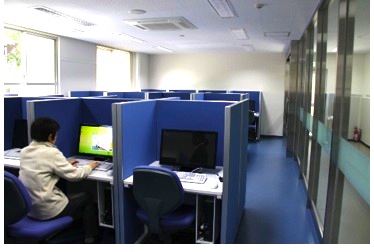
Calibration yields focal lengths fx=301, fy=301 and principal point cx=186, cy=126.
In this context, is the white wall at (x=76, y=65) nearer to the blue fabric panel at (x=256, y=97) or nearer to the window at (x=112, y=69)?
the window at (x=112, y=69)

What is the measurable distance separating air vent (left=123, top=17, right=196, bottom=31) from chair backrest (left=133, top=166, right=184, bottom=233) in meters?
3.00

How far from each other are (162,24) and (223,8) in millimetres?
1354

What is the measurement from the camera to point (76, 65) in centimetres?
676

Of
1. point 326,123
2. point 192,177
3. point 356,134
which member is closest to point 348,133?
point 356,134

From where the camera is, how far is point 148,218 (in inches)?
86.7

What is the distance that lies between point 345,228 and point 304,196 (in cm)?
148

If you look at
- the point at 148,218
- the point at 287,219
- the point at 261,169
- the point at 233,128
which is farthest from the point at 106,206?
the point at 261,169

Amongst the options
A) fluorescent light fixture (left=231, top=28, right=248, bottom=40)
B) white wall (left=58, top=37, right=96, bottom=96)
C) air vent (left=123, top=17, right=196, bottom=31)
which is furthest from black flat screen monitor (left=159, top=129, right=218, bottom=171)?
white wall (left=58, top=37, right=96, bottom=96)

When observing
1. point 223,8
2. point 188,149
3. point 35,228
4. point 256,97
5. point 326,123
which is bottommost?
point 35,228

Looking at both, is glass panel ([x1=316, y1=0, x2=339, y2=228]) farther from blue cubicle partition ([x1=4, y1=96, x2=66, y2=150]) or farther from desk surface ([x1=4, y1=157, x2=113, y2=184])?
blue cubicle partition ([x1=4, y1=96, x2=66, y2=150])

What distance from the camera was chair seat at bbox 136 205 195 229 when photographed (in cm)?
222

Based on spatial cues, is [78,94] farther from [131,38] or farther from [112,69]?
[112,69]

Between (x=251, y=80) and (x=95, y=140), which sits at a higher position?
(x=251, y=80)

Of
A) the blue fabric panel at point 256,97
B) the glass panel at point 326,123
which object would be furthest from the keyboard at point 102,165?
the blue fabric panel at point 256,97
